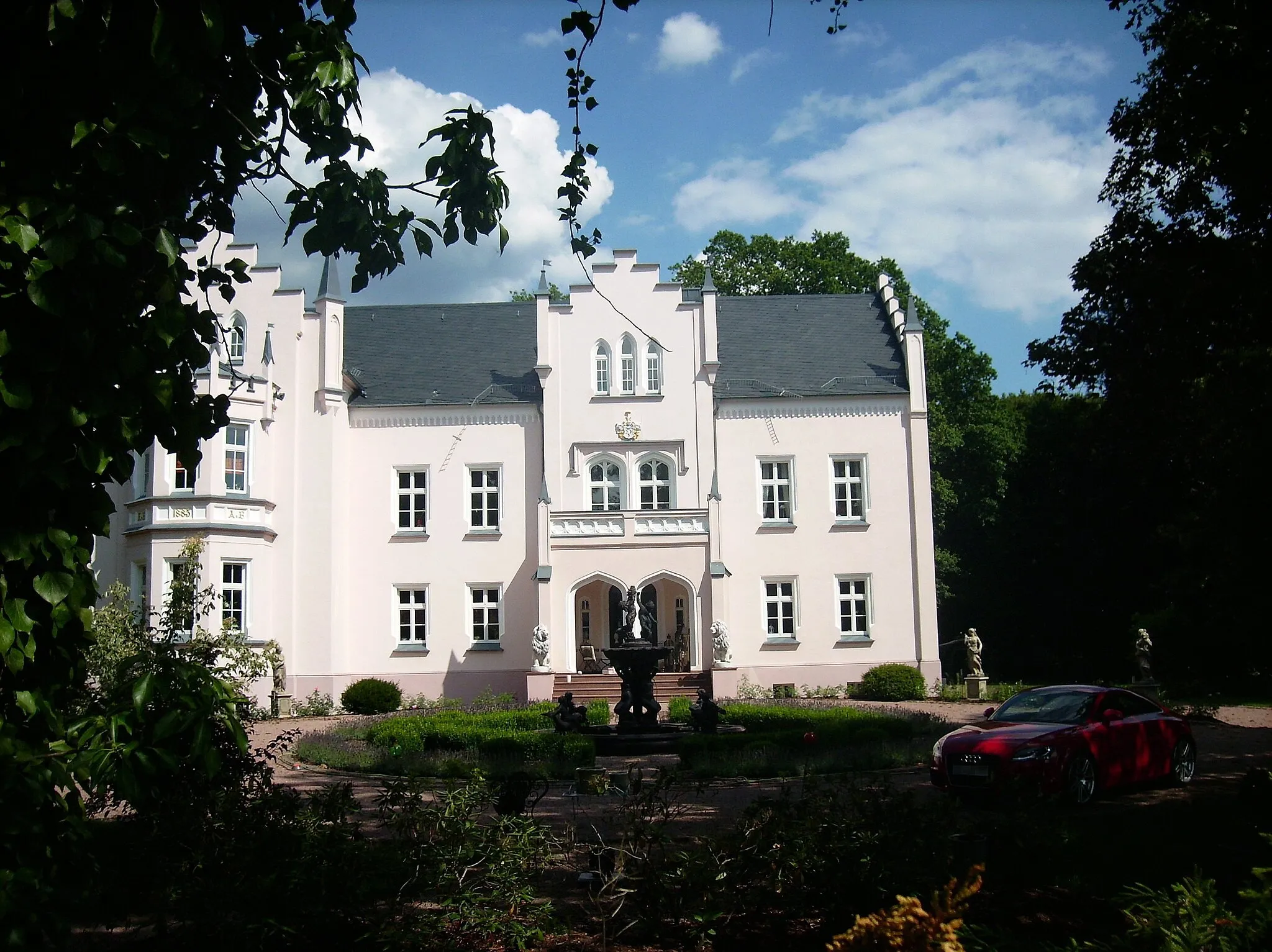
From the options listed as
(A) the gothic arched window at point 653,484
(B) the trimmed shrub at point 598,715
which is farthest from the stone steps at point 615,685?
(B) the trimmed shrub at point 598,715

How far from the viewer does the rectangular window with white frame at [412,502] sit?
102 feet

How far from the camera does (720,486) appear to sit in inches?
1219

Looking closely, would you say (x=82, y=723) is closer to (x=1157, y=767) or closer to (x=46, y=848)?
(x=46, y=848)

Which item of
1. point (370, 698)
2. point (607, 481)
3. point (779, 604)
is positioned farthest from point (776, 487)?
point (370, 698)

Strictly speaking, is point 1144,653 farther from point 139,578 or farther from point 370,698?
point 139,578

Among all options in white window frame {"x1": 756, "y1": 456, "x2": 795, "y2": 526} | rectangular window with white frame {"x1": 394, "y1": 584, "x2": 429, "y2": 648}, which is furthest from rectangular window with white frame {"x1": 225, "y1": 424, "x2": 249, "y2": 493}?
white window frame {"x1": 756, "y1": 456, "x2": 795, "y2": 526}

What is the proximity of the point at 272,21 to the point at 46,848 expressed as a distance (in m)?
4.04

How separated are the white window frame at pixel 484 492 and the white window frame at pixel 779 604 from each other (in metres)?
7.77

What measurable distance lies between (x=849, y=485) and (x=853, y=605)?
3449 mm

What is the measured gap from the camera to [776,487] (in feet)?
102

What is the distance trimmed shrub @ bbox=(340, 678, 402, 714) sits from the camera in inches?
1083

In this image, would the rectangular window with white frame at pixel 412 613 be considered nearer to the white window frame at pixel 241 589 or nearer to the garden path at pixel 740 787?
the white window frame at pixel 241 589

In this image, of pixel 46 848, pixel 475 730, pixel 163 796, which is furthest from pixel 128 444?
pixel 475 730

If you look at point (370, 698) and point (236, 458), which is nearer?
point (370, 698)
